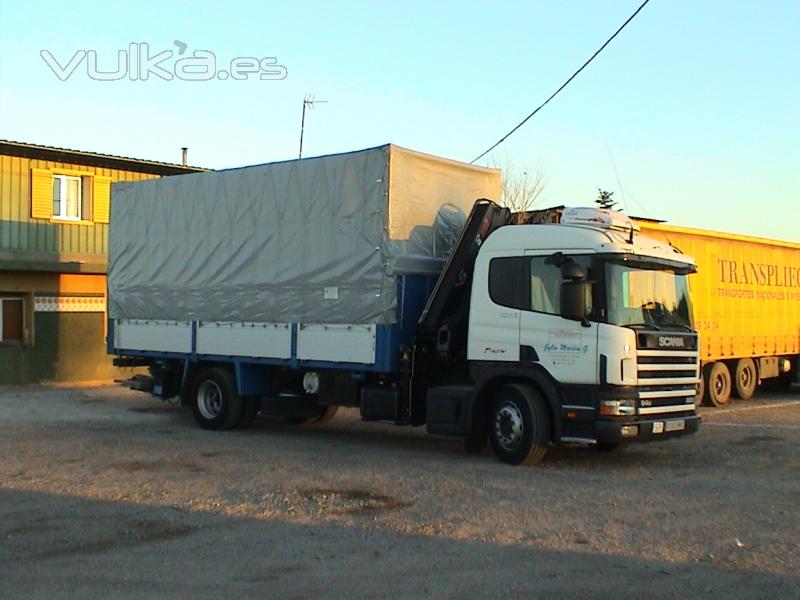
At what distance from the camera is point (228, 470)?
11.7 meters

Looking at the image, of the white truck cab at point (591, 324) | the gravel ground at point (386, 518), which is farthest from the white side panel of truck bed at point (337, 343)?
the white truck cab at point (591, 324)

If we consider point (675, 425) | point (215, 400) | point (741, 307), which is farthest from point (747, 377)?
point (215, 400)

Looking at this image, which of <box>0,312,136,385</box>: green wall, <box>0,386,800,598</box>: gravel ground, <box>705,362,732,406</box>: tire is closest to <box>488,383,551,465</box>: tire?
<box>0,386,800,598</box>: gravel ground

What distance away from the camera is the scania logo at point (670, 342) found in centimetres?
1152

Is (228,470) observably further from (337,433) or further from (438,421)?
(337,433)

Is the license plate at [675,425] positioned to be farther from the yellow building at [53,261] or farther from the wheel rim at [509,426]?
the yellow building at [53,261]

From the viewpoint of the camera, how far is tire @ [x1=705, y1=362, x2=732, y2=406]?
66.4ft

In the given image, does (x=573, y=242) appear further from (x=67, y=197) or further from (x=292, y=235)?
(x=67, y=197)

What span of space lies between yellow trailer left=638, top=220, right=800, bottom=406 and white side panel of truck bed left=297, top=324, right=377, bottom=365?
24.1ft

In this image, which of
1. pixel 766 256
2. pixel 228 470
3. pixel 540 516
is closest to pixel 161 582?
pixel 540 516

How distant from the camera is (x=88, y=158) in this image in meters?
25.1

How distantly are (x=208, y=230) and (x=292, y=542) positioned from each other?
832 centimetres

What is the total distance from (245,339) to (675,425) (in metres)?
Answer: 6.41

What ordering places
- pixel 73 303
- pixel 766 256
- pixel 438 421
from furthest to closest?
pixel 73 303
pixel 766 256
pixel 438 421
